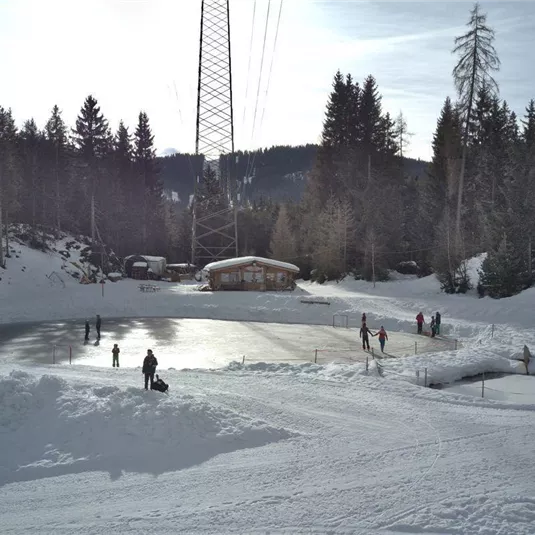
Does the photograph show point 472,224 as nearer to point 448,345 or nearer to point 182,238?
point 448,345

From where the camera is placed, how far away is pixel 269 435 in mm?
11703

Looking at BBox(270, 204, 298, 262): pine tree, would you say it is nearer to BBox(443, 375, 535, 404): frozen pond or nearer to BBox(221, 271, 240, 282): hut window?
BBox(221, 271, 240, 282): hut window

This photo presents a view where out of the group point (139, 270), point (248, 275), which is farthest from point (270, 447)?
point (139, 270)

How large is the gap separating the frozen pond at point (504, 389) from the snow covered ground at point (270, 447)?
0.11 meters

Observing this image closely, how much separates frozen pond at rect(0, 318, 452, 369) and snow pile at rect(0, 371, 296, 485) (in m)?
8.61

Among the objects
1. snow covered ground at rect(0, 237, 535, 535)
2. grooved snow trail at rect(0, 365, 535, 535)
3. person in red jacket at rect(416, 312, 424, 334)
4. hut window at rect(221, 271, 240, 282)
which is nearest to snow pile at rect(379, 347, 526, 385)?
snow covered ground at rect(0, 237, 535, 535)

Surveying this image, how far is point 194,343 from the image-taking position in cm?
2631

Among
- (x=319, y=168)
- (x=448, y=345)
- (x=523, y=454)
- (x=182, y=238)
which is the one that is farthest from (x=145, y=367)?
(x=182, y=238)

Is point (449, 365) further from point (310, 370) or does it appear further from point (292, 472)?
point (292, 472)

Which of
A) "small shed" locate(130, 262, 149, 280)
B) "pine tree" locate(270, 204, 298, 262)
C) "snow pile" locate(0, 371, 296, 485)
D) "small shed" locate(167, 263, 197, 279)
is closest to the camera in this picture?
"snow pile" locate(0, 371, 296, 485)

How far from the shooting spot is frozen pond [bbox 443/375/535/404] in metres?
16.5

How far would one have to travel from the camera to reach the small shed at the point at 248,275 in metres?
43.9

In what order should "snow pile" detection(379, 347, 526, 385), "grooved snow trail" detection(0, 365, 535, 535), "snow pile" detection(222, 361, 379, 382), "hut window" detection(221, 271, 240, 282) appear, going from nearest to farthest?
"grooved snow trail" detection(0, 365, 535, 535), "snow pile" detection(222, 361, 379, 382), "snow pile" detection(379, 347, 526, 385), "hut window" detection(221, 271, 240, 282)

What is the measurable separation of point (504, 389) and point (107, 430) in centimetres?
1357
